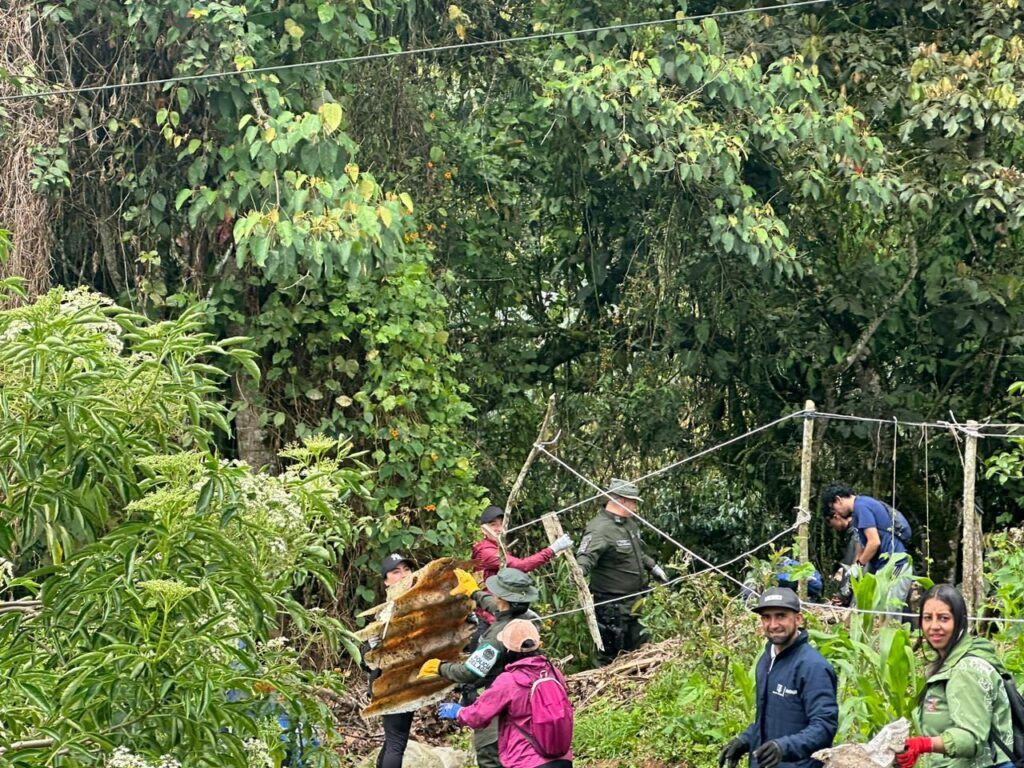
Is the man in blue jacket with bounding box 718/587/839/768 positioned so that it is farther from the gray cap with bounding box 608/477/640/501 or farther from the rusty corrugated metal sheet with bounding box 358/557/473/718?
the gray cap with bounding box 608/477/640/501

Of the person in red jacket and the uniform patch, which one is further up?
the uniform patch

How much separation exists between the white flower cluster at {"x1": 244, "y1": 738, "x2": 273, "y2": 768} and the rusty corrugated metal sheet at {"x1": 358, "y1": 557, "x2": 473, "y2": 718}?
3211mm

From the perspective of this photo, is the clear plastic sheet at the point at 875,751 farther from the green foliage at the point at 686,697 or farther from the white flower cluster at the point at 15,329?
the white flower cluster at the point at 15,329

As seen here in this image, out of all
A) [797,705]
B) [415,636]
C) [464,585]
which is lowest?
[415,636]

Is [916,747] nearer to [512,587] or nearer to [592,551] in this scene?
[512,587]

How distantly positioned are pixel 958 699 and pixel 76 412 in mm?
3057

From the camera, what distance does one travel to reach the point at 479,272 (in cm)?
1320

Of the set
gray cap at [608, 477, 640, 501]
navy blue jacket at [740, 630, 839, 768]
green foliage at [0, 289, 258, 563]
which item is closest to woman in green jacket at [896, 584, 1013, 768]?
navy blue jacket at [740, 630, 839, 768]

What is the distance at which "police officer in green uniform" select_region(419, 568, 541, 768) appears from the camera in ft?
21.6

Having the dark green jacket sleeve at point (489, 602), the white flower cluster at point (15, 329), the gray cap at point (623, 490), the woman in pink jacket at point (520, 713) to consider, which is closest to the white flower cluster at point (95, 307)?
the white flower cluster at point (15, 329)

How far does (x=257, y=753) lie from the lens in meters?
4.91

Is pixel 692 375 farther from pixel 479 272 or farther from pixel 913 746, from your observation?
pixel 913 746

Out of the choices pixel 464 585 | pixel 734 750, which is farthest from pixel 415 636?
pixel 734 750

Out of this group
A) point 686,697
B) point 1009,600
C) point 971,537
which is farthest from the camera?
point 971,537
